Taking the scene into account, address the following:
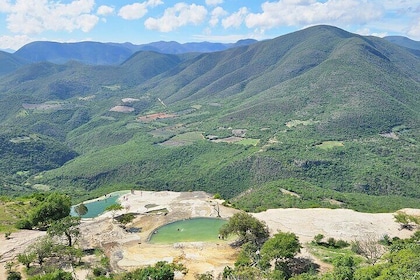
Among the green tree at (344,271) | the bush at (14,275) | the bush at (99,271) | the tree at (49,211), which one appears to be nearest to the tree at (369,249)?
the green tree at (344,271)

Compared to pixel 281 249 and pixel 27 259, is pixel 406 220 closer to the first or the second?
pixel 281 249

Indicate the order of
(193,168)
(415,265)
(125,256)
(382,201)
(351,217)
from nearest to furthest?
1. (415,265)
2. (125,256)
3. (351,217)
4. (382,201)
5. (193,168)

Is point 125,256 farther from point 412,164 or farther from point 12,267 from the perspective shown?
point 412,164

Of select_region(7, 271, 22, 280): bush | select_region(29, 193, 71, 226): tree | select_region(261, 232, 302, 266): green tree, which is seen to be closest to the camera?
select_region(7, 271, 22, 280): bush

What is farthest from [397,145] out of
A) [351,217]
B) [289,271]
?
[289,271]

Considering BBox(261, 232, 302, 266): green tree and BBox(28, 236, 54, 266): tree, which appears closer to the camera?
BBox(261, 232, 302, 266): green tree

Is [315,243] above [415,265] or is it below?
below

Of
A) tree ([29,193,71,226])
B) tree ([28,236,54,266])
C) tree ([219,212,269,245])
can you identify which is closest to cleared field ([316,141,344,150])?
tree ([219,212,269,245])

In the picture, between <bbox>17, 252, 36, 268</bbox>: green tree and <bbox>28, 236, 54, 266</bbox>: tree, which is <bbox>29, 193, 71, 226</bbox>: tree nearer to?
<bbox>28, 236, 54, 266</bbox>: tree
